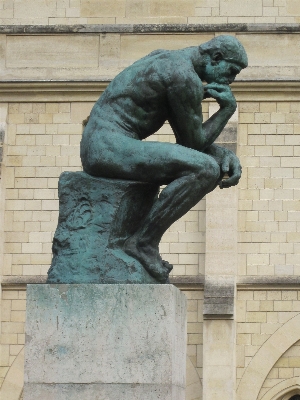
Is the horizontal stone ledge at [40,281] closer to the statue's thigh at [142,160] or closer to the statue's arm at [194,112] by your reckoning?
the statue's arm at [194,112]

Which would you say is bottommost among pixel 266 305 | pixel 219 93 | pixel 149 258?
pixel 149 258

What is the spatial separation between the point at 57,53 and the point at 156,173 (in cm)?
1504

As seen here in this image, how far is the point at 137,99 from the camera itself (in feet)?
36.0

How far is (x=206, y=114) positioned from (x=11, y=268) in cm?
424

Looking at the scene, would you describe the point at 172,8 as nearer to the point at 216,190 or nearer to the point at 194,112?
the point at 216,190

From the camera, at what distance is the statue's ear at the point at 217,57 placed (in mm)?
11070

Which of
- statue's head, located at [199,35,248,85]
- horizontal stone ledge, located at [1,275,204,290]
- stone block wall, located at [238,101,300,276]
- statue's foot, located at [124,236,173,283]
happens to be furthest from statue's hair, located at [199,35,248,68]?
stone block wall, located at [238,101,300,276]

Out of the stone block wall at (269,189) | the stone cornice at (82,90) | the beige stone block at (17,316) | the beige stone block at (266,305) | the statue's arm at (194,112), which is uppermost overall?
the stone cornice at (82,90)

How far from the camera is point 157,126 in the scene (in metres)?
11.1

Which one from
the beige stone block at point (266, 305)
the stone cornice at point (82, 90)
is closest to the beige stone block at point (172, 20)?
the stone cornice at point (82, 90)

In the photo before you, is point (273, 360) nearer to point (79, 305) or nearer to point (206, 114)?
point (206, 114)

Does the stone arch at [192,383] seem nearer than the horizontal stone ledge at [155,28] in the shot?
Yes

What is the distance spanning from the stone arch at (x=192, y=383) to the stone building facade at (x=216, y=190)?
0.09 feet

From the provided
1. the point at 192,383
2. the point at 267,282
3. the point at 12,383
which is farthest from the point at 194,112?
the point at 12,383
